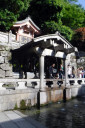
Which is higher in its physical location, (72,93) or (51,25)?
(51,25)

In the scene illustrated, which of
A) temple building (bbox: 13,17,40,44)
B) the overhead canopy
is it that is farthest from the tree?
the overhead canopy

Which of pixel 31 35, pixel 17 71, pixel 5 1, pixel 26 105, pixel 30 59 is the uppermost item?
pixel 5 1

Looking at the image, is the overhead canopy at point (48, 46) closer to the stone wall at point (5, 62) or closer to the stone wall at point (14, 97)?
the stone wall at point (14, 97)

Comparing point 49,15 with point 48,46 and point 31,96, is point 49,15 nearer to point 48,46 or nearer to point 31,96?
point 48,46

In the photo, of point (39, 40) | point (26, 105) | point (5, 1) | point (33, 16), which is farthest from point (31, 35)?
point (26, 105)

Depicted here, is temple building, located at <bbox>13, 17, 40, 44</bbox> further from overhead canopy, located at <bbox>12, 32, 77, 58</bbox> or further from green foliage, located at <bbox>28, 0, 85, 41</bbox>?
overhead canopy, located at <bbox>12, 32, 77, 58</bbox>

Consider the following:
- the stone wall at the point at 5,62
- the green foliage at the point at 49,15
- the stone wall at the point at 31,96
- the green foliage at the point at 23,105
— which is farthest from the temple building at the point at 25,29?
the green foliage at the point at 23,105

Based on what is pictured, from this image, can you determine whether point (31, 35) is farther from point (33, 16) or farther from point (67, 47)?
point (67, 47)

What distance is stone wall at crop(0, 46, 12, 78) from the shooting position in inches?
618

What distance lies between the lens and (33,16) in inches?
1017

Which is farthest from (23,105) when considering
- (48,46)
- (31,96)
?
(48,46)

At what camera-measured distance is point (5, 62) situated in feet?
52.5

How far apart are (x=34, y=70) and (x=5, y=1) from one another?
9205mm

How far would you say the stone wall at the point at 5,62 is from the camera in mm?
15703
